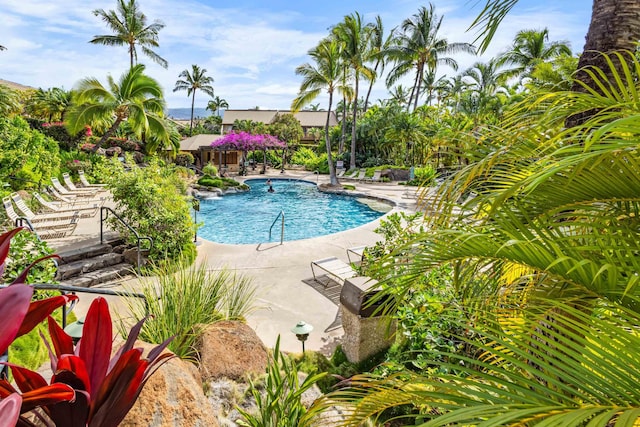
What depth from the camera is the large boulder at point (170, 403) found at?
2.11 metres

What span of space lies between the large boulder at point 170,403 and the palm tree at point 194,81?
5525 centimetres

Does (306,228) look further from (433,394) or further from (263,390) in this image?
(433,394)

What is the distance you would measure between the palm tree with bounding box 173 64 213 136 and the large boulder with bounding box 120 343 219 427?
55249 mm

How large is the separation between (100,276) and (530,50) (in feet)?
108

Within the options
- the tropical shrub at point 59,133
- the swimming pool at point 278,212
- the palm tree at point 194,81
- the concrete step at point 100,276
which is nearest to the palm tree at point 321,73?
the swimming pool at point 278,212

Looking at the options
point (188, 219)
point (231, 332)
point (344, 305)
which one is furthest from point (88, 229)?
point (344, 305)

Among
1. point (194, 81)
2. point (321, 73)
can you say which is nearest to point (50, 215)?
point (321, 73)

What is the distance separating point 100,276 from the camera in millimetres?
7207

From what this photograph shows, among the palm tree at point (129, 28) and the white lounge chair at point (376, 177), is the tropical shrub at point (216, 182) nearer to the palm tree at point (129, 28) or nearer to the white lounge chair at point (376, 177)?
the white lounge chair at point (376, 177)

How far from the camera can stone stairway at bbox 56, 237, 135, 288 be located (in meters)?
6.99

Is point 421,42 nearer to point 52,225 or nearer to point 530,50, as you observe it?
point 530,50

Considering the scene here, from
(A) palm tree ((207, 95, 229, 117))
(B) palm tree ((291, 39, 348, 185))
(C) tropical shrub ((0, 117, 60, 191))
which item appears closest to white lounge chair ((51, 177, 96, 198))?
(C) tropical shrub ((0, 117, 60, 191))

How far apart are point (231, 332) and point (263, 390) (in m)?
0.79

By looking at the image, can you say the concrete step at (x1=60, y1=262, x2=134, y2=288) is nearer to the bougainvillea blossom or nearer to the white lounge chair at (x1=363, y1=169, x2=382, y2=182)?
the white lounge chair at (x1=363, y1=169, x2=382, y2=182)
